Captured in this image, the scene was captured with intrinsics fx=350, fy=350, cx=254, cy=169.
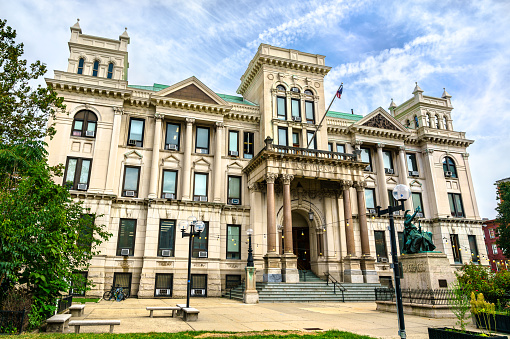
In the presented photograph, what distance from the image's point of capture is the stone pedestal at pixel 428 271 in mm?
15258

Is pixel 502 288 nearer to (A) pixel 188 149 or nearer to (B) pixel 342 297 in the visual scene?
(B) pixel 342 297

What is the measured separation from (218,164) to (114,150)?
8534mm

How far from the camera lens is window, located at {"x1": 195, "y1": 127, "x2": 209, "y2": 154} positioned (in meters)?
31.5

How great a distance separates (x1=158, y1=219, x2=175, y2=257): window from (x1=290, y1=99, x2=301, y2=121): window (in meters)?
14.7

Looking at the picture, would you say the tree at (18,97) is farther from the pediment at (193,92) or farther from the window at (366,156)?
the window at (366,156)

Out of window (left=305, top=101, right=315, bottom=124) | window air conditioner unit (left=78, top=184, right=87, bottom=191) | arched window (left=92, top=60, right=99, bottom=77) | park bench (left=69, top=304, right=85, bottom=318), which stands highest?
arched window (left=92, top=60, right=99, bottom=77)

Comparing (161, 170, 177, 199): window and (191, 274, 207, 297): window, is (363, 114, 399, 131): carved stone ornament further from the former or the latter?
(191, 274, 207, 297): window

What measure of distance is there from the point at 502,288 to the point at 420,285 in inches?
125

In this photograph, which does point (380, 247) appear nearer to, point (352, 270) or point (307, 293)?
point (352, 270)

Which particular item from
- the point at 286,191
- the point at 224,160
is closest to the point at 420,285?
the point at 286,191

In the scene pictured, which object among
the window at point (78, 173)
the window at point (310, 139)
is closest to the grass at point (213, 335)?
the window at point (78, 173)

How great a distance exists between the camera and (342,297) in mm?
23953

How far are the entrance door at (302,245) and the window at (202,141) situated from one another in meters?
11.1

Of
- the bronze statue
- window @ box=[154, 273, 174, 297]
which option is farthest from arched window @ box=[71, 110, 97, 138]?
the bronze statue
